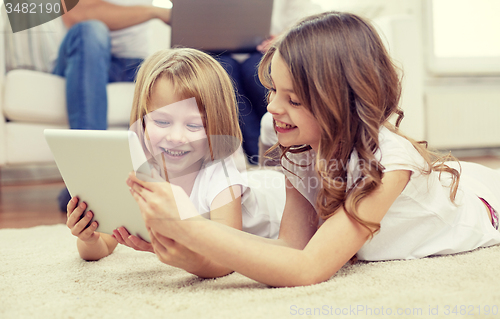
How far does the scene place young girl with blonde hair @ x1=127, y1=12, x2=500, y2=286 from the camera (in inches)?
19.8

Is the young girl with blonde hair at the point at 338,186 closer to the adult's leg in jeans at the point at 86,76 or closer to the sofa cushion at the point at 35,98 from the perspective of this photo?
the adult's leg in jeans at the point at 86,76

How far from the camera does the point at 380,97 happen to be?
61 centimetres

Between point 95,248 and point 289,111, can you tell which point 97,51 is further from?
point 289,111

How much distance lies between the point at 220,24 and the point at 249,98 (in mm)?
400

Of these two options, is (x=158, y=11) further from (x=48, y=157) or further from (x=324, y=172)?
(x=324, y=172)

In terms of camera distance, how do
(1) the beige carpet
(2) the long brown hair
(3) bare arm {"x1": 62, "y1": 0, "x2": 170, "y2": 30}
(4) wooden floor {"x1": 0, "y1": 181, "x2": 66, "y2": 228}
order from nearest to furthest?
(1) the beige carpet < (2) the long brown hair < (4) wooden floor {"x1": 0, "y1": 181, "x2": 66, "y2": 228} < (3) bare arm {"x1": 62, "y1": 0, "x2": 170, "y2": 30}

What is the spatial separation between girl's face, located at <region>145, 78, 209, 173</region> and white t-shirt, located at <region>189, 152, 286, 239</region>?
5cm

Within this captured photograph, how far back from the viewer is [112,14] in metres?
1.55

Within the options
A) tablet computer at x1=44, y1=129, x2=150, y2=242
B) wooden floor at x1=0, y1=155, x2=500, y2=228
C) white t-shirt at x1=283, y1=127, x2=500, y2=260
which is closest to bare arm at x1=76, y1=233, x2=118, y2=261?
tablet computer at x1=44, y1=129, x2=150, y2=242

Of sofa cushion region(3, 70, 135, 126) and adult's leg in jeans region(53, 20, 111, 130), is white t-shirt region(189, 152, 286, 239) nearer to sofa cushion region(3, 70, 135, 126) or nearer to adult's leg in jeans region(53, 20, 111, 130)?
adult's leg in jeans region(53, 20, 111, 130)

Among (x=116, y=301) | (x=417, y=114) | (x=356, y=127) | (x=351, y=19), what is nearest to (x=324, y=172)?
(x=356, y=127)

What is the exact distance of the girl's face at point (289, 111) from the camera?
602 millimetres

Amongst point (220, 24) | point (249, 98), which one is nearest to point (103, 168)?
point (220, 24)

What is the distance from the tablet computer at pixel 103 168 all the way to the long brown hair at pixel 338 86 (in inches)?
10.4
